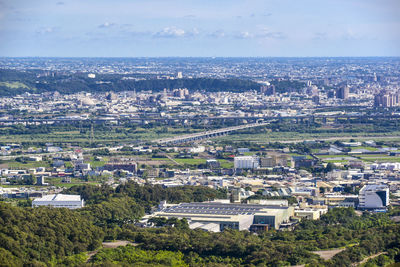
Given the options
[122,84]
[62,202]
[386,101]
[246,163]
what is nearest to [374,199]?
[62,202]

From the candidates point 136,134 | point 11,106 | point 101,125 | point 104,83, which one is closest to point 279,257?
point 136,134

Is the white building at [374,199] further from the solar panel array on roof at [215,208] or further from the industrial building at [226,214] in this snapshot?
the solar panel array on roof at [215,208]

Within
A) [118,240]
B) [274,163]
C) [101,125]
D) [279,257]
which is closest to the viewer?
[279,257]

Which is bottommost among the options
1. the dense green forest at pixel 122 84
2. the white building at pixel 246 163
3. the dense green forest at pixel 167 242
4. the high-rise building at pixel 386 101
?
the dense green forest at pixel 122 84

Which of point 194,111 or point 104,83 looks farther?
point 104,83

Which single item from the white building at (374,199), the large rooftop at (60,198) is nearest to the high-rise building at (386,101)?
the white building at (374,199)

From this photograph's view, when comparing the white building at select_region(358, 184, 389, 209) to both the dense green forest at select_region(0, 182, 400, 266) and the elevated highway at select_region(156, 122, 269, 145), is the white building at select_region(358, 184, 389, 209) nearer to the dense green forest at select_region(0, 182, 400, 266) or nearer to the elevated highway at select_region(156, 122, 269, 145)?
the dense green forest at select_region(0, 182, 400, 266)

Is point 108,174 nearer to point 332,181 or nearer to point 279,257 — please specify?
point 332,181

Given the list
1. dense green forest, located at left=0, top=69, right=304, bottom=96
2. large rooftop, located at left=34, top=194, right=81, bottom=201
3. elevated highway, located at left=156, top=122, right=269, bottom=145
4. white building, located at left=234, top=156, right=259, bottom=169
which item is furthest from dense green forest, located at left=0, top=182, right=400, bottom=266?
dense green forest, located at left=0, top=69, right=304, bottom=96
